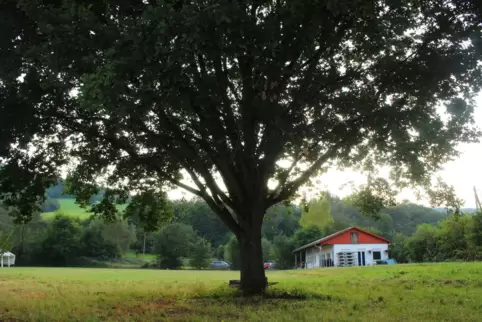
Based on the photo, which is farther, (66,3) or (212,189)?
(212,189)

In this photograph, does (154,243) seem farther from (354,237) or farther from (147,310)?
(147,310)

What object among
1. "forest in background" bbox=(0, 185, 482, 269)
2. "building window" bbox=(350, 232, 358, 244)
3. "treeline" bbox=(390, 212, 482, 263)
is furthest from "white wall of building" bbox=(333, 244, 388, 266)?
"treeline" bbox=(390, 212, 482, 263)

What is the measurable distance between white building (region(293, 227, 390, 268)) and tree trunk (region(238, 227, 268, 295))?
1856 inches

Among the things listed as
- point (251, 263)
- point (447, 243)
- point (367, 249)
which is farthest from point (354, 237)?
point (251, 263)

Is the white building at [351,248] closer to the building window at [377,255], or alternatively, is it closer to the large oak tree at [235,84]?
the building window at [377,255]

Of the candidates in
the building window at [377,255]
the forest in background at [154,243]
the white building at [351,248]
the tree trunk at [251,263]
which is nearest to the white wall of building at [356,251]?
the white building at [351,248]

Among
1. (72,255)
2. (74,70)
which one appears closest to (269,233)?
(72,255)

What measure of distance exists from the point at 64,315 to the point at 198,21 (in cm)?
602

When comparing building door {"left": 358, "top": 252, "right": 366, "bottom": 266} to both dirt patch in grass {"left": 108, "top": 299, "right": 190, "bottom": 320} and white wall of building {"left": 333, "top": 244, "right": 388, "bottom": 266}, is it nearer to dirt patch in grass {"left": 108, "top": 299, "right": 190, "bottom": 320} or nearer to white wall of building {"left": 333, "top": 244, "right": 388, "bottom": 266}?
white wall of building {"left": 333, "top": 244, "right": 388, "bottom": 266}

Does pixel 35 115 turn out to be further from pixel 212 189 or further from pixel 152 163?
pixel 212 189

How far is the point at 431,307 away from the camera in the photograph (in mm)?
9578

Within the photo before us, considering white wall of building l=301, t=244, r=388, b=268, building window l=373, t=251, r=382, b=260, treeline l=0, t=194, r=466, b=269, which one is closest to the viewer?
white wall of building l=301, t=244, r=388, b=268

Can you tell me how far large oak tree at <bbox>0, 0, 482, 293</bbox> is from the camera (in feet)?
22.7

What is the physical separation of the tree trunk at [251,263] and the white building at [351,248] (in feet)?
155
